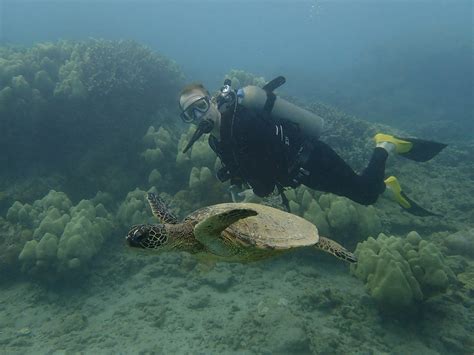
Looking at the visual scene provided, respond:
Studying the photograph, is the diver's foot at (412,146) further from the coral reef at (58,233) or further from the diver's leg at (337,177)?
the coral reef at (58,233)

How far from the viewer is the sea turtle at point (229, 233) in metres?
1.88

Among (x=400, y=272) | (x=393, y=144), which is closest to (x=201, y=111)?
(x=400, y=272)

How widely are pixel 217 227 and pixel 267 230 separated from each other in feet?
2.77

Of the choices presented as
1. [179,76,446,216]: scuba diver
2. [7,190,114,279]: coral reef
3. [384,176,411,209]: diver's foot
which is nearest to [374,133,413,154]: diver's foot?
[179,76,446,216]: scuba diver

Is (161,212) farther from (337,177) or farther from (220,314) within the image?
(337,177)

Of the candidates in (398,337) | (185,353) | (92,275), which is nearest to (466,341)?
(398,337)

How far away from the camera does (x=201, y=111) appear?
4.29 m

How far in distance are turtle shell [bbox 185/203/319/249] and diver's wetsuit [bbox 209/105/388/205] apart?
1.11 metres

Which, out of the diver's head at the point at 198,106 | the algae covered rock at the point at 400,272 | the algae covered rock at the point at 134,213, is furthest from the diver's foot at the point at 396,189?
the algae covered rock at the point at 134,213

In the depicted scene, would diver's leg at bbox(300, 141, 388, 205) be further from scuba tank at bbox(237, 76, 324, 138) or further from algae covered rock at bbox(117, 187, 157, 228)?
algae covered rock at bbox(117, 187, 157, 228)

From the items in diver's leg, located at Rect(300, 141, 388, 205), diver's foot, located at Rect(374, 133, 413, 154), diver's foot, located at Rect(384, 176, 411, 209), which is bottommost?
diver's foot, located at Rect(384, 176, 411, 209)

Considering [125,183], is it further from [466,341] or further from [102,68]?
[466,341]

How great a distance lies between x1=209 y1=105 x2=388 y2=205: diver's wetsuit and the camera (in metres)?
4.04

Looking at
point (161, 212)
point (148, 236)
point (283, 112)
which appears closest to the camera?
point (148, 236)
